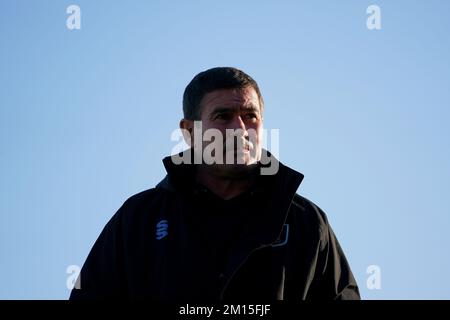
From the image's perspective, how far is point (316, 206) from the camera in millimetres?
7793

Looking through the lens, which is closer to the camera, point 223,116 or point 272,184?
point 272,184

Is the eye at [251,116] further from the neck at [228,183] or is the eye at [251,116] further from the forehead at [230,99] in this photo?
the neck at [228,183]

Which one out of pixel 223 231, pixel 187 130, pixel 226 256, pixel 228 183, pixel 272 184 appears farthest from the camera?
pixel 187 130

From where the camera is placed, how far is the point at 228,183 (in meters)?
7.92

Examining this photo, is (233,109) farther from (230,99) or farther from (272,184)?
(272,184)

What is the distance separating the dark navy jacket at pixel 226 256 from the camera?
714cm

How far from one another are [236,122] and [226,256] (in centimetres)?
125

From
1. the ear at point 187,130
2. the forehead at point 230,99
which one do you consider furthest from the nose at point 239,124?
the ear at point 187,130

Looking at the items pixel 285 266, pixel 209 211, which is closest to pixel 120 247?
pixel 209 211

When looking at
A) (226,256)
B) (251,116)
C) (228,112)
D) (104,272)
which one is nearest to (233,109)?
(228,112)

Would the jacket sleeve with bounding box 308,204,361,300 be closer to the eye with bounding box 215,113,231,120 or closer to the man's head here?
the man's head

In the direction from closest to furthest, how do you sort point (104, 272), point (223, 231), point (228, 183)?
point (223, 231) → point (104, 272) → point (228, 183)
